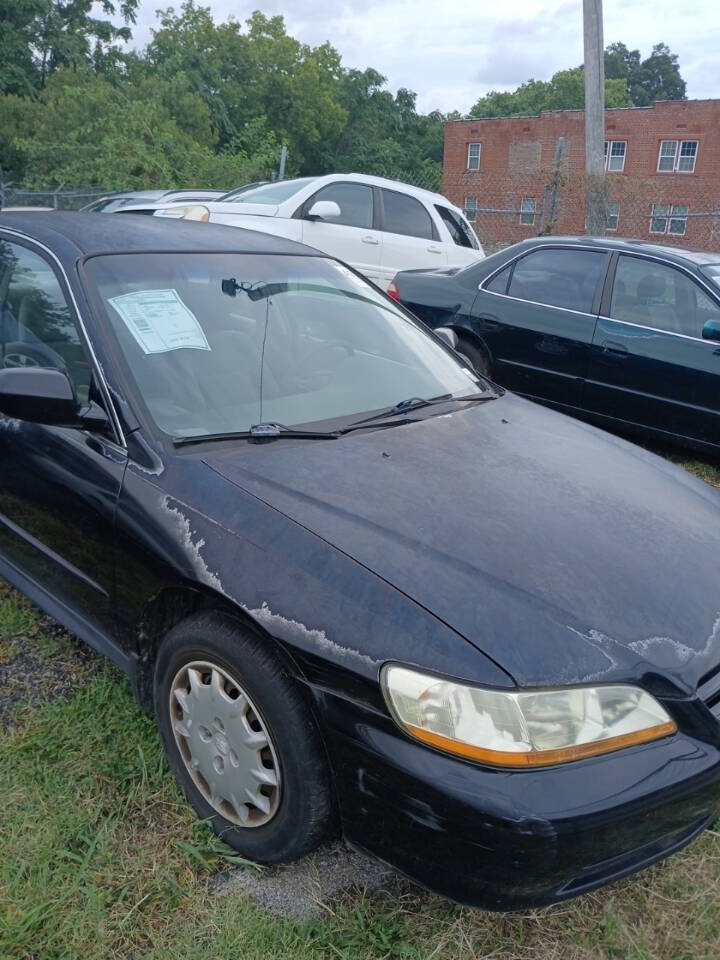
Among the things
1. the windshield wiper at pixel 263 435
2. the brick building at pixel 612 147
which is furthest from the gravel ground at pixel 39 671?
the brick building at pixel 612 147

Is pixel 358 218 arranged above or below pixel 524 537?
above

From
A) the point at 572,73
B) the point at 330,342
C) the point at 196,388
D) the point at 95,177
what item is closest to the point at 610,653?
the point at 196,388

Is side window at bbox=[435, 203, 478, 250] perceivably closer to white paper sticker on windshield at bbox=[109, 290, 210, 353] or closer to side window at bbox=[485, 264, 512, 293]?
side window at bbox=[485, 264, 512, 293]

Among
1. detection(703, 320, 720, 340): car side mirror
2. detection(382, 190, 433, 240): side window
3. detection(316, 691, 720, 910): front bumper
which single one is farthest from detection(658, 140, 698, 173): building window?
detection(316, 691, 720, 910): front bumper

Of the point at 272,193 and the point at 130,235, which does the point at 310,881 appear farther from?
the point at 272,193

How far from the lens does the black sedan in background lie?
5078mm

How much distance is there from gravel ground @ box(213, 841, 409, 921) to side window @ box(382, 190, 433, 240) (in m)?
7.70

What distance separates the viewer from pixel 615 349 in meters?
5.32

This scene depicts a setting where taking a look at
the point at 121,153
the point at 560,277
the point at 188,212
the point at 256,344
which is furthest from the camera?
the point at 121,153

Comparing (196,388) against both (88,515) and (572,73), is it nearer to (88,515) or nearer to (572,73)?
(88,515)

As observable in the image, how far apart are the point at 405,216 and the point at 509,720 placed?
26.9 ft

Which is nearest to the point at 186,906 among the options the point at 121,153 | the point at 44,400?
the point at 44,400

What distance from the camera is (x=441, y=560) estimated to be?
184cm

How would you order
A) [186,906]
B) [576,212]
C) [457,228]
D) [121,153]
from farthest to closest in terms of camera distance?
[121,153]
[576,212]
[457,228]
[186,906]
